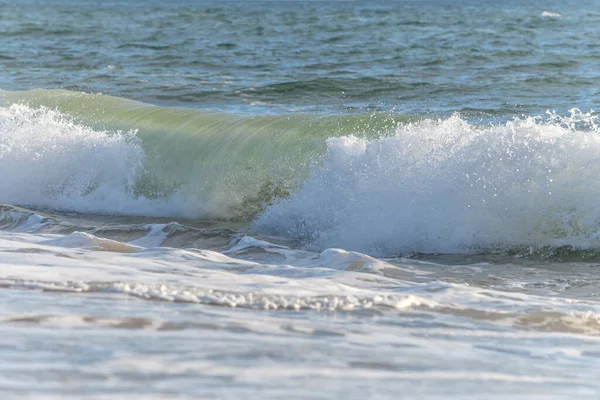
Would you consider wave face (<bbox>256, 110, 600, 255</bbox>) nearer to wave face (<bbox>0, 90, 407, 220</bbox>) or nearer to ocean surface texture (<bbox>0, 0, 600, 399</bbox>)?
ocean surface texture (<bbox>0, 0, 600, 399</bbox>)

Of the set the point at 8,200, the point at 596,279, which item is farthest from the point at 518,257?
the point at 8,200

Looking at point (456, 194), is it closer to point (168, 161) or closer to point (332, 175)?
point (332, 175)

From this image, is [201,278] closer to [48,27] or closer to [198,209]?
[198,209]

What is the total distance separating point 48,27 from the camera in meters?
32.7

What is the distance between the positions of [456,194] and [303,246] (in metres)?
1.25

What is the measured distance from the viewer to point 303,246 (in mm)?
6719

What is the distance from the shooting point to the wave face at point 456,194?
6609mm

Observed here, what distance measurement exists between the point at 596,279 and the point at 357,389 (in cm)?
298

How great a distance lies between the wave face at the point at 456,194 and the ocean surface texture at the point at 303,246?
0.05 ft

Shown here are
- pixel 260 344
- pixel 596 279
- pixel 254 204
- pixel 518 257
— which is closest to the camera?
pixel 260 344

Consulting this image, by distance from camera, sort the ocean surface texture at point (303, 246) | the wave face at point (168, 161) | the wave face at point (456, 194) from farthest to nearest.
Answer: the wave face at point (168, 161) → the wave face at point (456, 194) → the ocean surface texture at point (303, 246)

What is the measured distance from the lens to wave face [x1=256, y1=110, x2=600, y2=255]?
6609 millimetres

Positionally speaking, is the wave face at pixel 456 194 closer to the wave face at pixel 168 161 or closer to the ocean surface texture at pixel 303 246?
the ocean surface texture at pixel 303 246

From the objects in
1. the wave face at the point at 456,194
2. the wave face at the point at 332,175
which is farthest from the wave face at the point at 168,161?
the wave face at the point at 456,194
